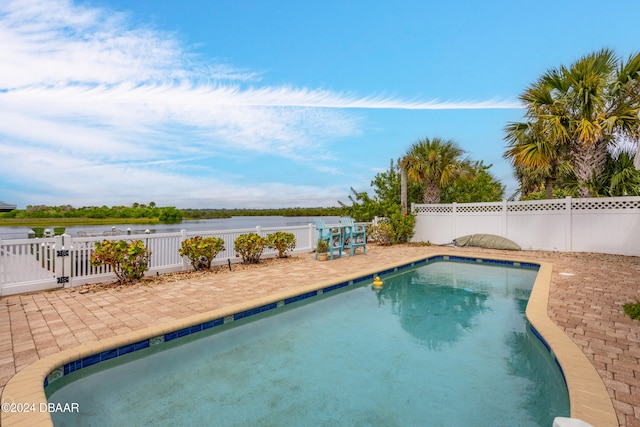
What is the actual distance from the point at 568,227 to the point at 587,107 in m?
3.34

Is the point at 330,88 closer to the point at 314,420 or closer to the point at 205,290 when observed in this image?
the point at 205,290

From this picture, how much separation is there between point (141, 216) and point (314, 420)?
2502 centimetres

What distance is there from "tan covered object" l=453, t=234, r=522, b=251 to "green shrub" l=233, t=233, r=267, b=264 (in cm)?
692

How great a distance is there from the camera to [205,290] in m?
5.09

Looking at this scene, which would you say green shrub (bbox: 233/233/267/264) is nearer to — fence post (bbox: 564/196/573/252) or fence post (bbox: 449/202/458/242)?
fence post (bbox: 449/202/458/242)

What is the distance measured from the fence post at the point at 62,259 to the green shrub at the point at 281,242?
3.85 m

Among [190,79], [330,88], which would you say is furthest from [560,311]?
[190,79]

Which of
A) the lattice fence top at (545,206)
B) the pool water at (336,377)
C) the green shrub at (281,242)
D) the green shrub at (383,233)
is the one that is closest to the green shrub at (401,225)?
the green shrub at (383,233)

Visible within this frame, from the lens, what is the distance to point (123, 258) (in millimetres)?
5488

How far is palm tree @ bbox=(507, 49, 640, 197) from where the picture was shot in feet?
26.1

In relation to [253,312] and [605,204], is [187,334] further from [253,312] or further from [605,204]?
[605,204]

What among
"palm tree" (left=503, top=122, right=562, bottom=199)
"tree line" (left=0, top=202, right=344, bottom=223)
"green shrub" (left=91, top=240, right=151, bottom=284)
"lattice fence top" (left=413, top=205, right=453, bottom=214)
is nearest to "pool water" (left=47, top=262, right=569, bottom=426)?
"green shrub" (left=91, top=240, right=151, bottom=284)

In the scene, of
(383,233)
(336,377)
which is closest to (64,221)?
(383,233)

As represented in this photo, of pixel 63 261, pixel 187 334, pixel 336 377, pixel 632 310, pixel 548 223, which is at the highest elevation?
pixel 548 223
